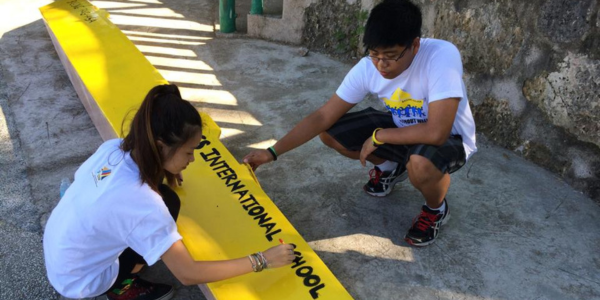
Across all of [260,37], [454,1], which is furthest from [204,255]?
[260,37]

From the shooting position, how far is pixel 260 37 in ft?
16.2

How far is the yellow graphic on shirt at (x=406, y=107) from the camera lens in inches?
90.0

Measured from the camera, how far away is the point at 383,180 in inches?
106

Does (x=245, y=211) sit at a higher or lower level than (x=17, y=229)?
higher

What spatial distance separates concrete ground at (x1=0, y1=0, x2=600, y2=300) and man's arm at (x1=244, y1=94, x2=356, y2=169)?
15.2 inches

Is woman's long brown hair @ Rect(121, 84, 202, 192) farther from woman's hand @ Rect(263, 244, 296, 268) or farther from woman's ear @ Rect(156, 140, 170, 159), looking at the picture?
woman's hand @ Rect(263, 244, 296, 268)

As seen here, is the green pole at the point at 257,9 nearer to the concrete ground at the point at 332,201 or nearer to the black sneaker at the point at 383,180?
the concrete ground at the point at 332,201

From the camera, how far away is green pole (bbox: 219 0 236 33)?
490 cm

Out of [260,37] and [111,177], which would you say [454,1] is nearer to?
[260,37]

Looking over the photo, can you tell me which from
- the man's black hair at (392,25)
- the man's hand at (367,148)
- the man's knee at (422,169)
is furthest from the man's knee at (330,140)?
the man's black hair at (392,25)

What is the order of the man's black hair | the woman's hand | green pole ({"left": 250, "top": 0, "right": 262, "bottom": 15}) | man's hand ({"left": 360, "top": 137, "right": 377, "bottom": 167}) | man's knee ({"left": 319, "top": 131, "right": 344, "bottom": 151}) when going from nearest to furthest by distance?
the woman's hand < the man's black hair < man's hand ({"left": 360, "top": 137, "right": 377, "bottom": 167}) < man's knee ({"left": 319, "top": 131, "right": 344, "bottom": 151}) < green pole ({"left": 250, "top": 0, "right": 262, "bottom": 15})

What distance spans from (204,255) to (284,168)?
3.45 ft

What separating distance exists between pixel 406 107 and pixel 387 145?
0.70 feet

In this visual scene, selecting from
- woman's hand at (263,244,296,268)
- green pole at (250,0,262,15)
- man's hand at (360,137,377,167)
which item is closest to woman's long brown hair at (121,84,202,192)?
woman's hand at (263,244,296,268)
